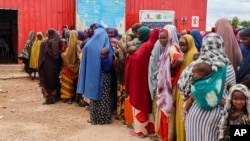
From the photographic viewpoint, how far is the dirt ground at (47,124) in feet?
17.1

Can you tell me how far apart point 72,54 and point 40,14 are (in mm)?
5873

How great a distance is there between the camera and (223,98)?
10.5ft

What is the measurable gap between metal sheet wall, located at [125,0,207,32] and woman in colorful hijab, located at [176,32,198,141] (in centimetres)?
937

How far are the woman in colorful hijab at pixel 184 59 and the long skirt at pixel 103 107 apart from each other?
183cm

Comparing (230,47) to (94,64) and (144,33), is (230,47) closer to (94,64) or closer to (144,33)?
(144,33)

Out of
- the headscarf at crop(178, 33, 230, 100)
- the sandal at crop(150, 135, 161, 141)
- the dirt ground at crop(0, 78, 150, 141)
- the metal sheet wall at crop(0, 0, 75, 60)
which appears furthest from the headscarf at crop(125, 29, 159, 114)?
the metal sheet wall at crop(0, 0, 75, 60)

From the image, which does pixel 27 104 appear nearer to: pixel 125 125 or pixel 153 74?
pixel 125 125

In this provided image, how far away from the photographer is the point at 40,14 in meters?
12.5

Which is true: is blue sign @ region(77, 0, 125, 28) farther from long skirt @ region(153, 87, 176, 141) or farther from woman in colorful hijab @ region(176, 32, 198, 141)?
woman in colorful hijab @ region(176, 32, 198, 141)

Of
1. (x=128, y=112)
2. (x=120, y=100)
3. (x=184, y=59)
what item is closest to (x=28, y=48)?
(x=120, y=100)

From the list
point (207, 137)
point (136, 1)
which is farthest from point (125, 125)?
point (136, 1)

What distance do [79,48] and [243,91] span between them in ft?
15.2

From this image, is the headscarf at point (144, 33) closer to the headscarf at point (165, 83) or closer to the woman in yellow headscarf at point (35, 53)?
A: the headscarf at point (165, 83)

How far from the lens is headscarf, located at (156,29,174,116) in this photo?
13.8 ft
